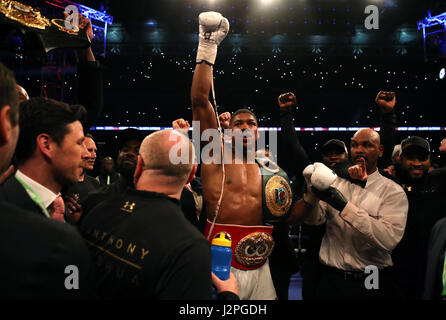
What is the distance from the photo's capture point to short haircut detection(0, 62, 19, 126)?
66 centimetres

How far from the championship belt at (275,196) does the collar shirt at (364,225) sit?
0.18 m

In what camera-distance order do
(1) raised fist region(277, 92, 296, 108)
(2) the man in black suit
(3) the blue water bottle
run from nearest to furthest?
(2) the man in black suit
(3) the blue water bottle
(1) raised fist region(277, 92, 296, 108)

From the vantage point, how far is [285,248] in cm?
208

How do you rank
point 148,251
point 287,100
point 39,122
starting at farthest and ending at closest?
1. point 287,100
2. point 39,122
3. point 148,251

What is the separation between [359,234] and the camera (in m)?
1.98

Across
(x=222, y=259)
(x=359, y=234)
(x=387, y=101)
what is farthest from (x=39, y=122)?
(x=387, y=101)

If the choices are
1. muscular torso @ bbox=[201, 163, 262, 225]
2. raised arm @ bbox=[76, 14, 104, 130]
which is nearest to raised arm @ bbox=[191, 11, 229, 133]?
muscular torso @ bbox=[201, 163, 262, 225]

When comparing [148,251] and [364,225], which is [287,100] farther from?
[148,251]

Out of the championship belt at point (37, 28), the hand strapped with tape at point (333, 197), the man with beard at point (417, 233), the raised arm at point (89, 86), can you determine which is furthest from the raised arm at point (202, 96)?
the man with beard at point (417, 233)

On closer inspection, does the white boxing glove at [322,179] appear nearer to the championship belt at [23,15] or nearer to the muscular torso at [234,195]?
the muscular torso at [234,195]

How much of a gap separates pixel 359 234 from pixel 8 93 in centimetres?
186

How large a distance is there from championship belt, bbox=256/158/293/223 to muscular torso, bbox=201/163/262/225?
38 millimetres

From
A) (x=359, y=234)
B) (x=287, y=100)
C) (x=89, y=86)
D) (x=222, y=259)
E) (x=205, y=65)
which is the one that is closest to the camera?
(x=222, y=259)

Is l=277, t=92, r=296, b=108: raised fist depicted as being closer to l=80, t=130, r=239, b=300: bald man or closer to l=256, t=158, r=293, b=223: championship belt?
l=256, t=158, r=293, b=223: championship belt
